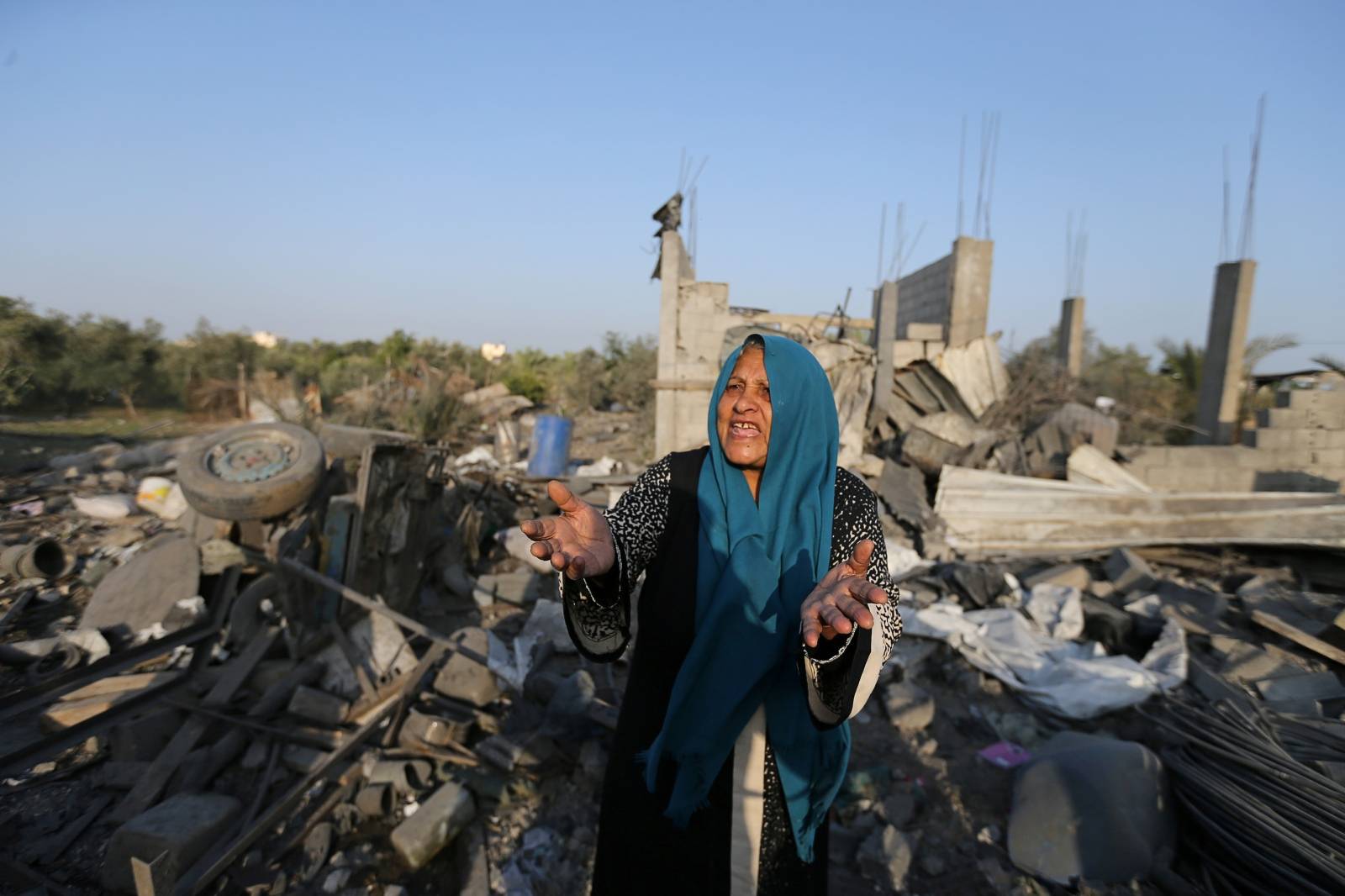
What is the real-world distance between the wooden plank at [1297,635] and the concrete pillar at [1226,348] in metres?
5.02

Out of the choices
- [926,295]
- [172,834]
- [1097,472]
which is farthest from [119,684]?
[926,295]

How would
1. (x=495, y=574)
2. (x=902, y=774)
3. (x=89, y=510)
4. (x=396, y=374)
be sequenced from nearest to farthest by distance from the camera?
1. (x=902, y=774)
2. (x=89, y=510)
3. (x=495, y=574)
4. (x=396, y=374)

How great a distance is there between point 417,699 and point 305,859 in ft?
3.72

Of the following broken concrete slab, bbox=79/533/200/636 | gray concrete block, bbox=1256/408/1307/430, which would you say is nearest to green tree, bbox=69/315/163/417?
broken concrete slab, bbox=79/533/200/636

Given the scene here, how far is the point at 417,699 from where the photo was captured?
3.83m

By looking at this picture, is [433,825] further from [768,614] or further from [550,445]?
[550,445]

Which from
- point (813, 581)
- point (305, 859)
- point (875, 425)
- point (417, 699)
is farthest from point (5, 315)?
point (875, 425)

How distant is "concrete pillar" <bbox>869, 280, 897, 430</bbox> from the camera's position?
8.13 meters

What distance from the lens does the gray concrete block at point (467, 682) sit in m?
3.84

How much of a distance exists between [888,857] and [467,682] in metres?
2.49

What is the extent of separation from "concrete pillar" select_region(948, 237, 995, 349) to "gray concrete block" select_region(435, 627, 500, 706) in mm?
6969

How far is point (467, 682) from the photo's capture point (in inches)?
152

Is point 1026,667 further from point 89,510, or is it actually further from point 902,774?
point 89,510

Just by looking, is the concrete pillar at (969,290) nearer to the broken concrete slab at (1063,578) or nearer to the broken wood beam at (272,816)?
the broken concrete slab at (1063,578)
